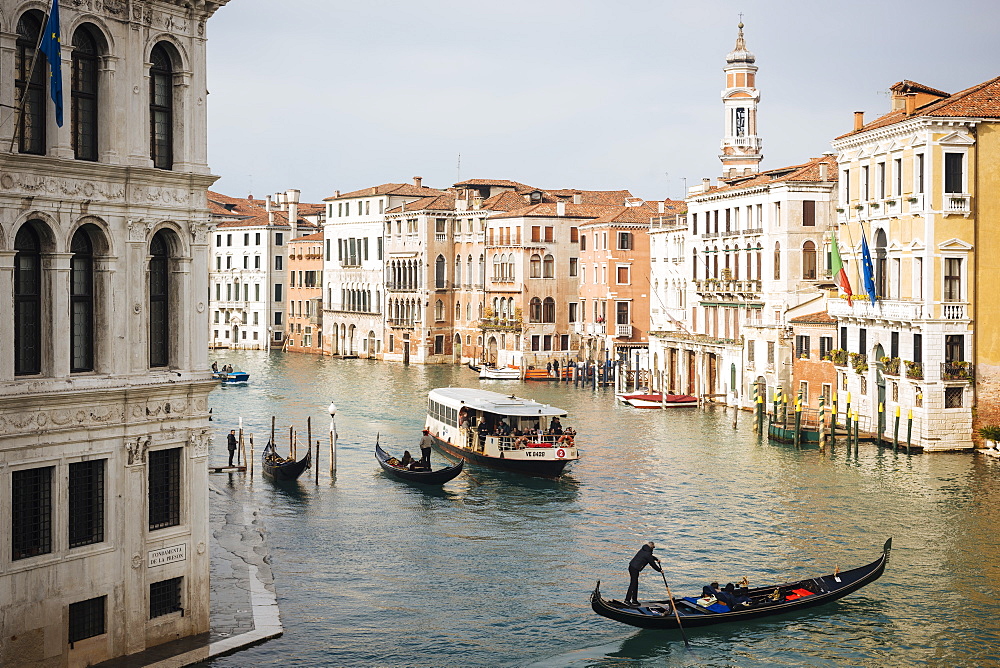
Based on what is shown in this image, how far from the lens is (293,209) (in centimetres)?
8575

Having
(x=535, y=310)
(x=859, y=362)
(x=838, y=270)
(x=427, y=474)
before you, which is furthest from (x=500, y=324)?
(x=427, y=474)

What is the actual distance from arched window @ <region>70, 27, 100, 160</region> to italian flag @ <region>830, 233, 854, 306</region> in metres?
25.7

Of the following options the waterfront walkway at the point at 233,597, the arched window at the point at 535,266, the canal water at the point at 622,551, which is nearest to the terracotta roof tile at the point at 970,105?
the canal water at the point at 622,551

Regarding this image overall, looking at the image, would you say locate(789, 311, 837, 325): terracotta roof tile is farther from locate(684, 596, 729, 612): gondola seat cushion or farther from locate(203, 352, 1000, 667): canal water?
locate(684, 596, 729, 612): gondola seat cushion

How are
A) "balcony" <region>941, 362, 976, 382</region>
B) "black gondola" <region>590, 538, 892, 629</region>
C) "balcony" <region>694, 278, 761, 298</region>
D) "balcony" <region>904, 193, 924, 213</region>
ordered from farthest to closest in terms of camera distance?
1. "balcony" <region>694, 278, 761, 298</region>
2. "balcony" <region>904, 193, 924, 213</region>
3. "balcony" <region>941, 362, 976, 382</region>
4. "black gondola" <region>590, 538, 892, 629</region>

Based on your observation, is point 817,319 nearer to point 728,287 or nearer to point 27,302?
point 728,287

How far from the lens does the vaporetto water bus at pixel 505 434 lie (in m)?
30.3

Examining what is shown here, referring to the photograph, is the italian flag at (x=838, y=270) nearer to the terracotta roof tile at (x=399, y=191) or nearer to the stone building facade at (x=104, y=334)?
the stone building facade at (x=104, y=334)

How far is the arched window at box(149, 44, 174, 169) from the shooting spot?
46.2ft

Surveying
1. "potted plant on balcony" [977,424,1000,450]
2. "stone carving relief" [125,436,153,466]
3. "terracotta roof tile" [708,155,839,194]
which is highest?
"terracotta roof tile" [708,155,839,194]

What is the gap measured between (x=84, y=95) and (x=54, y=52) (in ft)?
3.20

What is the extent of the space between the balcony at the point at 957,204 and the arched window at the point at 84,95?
24601 mm

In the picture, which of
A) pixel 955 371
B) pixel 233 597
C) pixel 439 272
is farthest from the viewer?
pixel 439 272

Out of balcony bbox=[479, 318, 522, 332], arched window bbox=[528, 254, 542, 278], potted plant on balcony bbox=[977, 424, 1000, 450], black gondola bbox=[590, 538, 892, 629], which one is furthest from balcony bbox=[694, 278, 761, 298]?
black gondola bbox=[590, 538, 892, 629]
